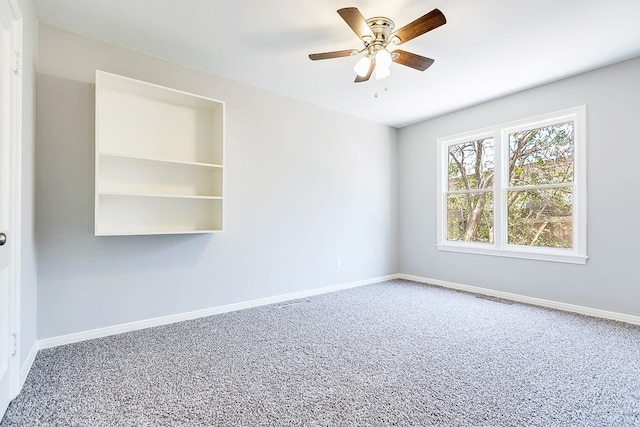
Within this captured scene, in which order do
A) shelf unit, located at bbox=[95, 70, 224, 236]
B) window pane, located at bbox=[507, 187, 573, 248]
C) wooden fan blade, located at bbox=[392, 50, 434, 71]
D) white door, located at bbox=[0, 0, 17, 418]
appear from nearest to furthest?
white door, located at bbox=[0, 0, 17, 418]
wooden fan blade, located at bbox=[392, 50, 434, 71]
shelf unit, located at bbox=[95, 70, 224, 236]
window pane, located at bbox=[507, 187, 573, 248]

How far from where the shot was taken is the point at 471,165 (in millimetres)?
4273

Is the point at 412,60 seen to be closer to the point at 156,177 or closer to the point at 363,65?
the point at 363,65

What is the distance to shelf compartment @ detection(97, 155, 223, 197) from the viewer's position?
8.57 ft

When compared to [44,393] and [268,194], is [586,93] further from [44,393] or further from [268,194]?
[44,393]

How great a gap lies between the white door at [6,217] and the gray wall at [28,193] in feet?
0.68

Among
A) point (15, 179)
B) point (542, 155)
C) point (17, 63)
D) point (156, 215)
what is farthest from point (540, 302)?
point (17, 63)

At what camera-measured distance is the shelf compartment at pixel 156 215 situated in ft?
8.47

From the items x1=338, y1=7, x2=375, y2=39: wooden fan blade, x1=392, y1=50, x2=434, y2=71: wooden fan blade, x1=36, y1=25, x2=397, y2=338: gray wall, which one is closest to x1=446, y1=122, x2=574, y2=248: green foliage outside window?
x1=36, y1=25, x2=397, y2=338: gray wall

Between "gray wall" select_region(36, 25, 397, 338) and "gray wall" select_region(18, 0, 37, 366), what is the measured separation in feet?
0.46

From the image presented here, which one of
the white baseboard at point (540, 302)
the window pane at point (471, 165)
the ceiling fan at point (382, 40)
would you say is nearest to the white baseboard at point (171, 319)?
the white baseboard at point (540, 302)

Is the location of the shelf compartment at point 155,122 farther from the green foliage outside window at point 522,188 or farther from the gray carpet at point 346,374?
the green foliage outside window at point 522,188

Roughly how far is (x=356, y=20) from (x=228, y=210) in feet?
6.88

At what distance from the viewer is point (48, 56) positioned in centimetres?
239

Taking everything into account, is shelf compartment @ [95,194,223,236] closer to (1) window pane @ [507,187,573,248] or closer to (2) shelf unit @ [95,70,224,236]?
(2) shelf unit @ [95,70,224,236]
